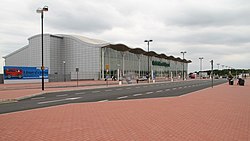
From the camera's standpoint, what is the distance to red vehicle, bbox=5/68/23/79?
133ft

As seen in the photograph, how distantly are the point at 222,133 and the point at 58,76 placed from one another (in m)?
50.7

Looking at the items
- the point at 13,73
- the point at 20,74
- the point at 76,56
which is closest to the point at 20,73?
the point at 20,74

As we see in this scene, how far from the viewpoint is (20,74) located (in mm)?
42500

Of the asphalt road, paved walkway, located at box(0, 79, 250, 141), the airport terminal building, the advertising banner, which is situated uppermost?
the airport terminal building

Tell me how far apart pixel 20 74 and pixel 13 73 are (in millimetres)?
A: 1302

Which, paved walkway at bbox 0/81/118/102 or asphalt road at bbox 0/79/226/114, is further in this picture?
paved walkway at bbox 0/81/118/102

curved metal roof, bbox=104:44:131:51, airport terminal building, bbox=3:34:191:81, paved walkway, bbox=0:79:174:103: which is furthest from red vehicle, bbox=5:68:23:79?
curved metal roof, bbox=104:44:131:51

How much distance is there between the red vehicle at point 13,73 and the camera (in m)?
40.7

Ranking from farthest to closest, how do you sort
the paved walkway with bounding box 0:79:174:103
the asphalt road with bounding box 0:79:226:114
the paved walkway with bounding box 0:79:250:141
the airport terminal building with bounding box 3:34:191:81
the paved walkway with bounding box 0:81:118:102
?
the airport terminal building with bounding box 3:34:191:81, the paved walkway with bounding box 0:81:118:102, the paved walkway with bounding box 0:79:174:103, the asphalt road with bounding box 0:79:226:114, the paved walkway with bounding box 0:79:250:141

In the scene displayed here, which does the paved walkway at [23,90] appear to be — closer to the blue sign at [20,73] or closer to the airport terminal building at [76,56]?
the blue sign at [20,73]

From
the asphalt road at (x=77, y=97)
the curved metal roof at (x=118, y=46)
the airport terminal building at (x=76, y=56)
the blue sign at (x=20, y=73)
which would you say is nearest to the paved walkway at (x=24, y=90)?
the asphalt road at (x=77, y=97)

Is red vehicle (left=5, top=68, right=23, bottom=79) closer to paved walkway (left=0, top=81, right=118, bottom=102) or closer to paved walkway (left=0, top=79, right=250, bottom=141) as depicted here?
paved walkway (left=0, top=81, right=118, bottom=102)

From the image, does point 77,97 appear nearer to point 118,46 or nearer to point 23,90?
point 23,90

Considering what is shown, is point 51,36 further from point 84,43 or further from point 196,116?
point 196,116
